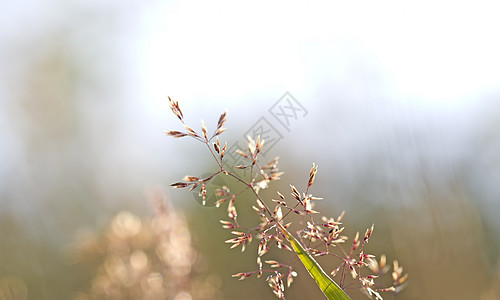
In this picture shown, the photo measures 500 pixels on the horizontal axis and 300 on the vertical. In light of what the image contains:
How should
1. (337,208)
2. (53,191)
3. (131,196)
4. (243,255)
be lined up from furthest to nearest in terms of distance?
(131,196)
(53,191)
(337,208)
(243,255)

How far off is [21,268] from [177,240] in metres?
1.03

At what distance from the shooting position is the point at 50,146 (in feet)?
8.31

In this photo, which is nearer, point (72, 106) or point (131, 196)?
point (131, 196)

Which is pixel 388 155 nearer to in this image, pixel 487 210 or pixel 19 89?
pixel 487 210

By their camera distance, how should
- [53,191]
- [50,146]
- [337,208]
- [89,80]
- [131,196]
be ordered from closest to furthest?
[337,208]
[53,191]
[131,196]
[50,146]
[89,80]

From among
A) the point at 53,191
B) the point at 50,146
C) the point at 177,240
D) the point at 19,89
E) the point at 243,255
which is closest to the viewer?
the point at 177,240

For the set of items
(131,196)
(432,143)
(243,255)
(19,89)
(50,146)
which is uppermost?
(19,89)

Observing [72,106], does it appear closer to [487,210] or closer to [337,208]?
[337,208]

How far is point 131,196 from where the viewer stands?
2285 millimetres

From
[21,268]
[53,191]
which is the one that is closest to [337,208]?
[21,268]

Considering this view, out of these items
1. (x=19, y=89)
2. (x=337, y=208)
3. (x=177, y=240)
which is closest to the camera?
(x=177, y=240)

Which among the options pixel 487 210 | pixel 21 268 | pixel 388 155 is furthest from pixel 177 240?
pixel 487 210

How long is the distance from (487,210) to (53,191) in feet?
5.57

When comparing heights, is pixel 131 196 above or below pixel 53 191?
below
